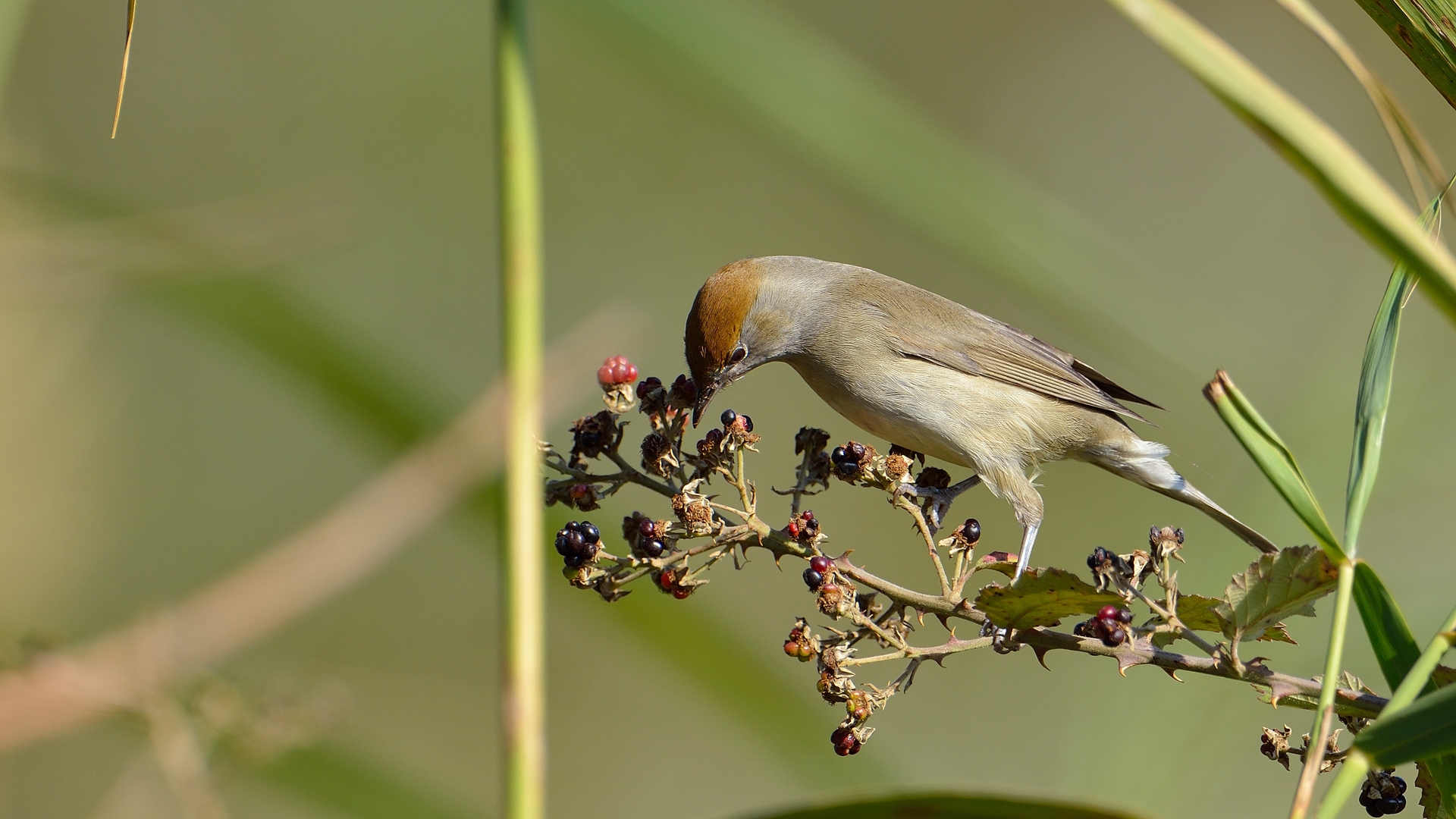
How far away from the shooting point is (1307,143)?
2.32 ft

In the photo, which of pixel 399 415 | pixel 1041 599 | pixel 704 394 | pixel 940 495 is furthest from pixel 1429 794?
pixel 704 394

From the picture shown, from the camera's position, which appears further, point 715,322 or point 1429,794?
point 715,322

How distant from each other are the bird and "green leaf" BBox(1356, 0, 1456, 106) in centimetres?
171

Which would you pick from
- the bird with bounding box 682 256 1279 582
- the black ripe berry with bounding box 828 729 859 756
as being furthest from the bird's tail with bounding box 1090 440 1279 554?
the black ripe berry with bounding box 828 729 859 756

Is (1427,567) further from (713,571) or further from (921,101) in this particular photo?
(921,101)

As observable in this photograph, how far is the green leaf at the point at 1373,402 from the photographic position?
1.05 metres

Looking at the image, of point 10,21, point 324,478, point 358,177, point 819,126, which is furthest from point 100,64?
point 819,126

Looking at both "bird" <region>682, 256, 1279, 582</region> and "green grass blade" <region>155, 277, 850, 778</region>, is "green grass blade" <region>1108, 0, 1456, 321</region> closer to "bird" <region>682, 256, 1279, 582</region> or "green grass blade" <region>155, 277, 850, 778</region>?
"green grass blade" <region>155, 277, 850, 778</region>

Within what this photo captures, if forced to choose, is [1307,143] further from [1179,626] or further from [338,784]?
[338,784]

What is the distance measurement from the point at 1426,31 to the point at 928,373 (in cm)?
206

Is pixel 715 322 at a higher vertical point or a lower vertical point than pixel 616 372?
higher

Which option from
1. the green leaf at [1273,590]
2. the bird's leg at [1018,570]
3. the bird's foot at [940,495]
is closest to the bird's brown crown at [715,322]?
the bird's foot at [940,495]

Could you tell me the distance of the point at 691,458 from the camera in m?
1.99

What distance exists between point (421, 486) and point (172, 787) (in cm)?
60
